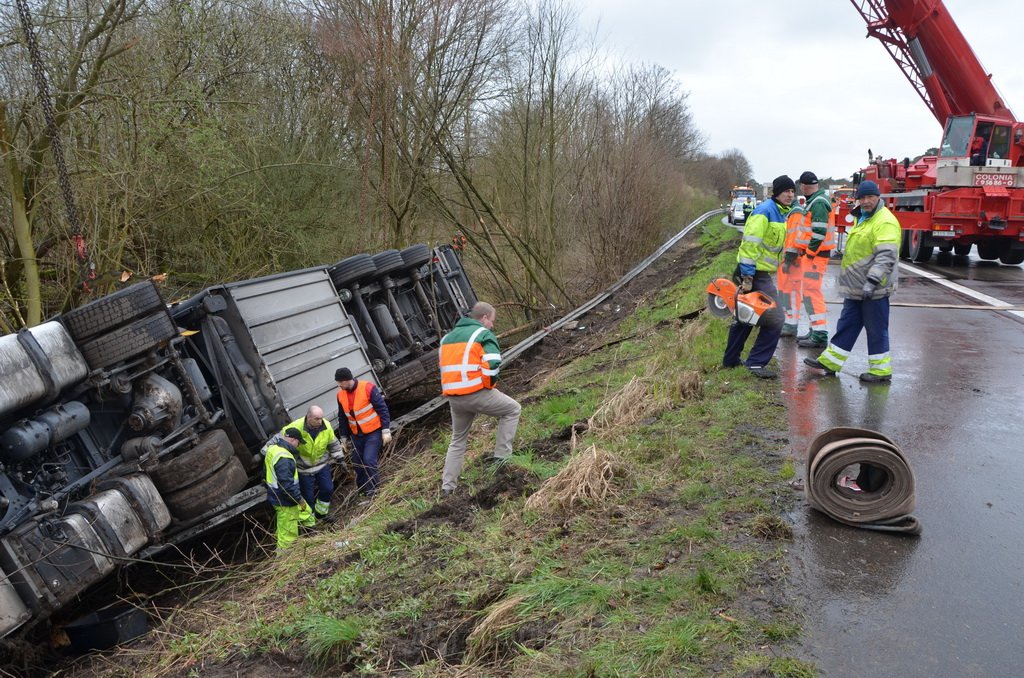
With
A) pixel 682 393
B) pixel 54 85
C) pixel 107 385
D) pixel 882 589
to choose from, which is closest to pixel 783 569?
pixel 882 589

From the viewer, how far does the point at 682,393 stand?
6.64 m

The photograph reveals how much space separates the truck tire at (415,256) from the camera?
33.2 feet

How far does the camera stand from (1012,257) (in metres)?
14.9

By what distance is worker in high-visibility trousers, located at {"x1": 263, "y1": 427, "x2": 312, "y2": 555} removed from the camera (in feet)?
21.0

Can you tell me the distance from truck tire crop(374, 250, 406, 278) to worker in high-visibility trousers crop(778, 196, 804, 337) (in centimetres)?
473

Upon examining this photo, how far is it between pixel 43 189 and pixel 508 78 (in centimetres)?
881

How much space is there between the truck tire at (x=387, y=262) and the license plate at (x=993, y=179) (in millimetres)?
11027

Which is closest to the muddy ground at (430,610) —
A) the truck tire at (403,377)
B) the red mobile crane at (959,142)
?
the truck tire at (403,377)

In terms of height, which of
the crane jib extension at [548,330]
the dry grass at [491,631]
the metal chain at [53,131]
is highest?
the metal chain at [53,131]

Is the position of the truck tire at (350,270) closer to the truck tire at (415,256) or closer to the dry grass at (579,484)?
the truck tire at (415,256)

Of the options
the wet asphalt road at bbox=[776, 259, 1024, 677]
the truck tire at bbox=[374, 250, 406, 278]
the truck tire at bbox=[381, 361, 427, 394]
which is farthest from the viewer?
the truck tire at bbox=[374, 250, 406, 278]

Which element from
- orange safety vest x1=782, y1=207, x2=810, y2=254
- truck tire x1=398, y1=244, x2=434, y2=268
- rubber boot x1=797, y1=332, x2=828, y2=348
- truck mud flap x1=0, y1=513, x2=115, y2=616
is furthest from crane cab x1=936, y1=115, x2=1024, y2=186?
truck mud flap x1=0, y1=513, x2=115, y2=616

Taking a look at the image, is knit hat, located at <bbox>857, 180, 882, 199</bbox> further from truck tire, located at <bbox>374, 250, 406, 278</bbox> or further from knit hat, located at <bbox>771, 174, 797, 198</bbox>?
truck tire, located at <bbox>374, 250, 406, 278</bbox>

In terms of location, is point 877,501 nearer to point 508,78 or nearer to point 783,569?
point 783,569
